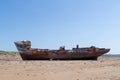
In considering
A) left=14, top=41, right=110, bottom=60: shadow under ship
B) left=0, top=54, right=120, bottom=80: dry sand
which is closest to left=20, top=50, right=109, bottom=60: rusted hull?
left=14, top=41, right=110, bottom=60: shadow under ship

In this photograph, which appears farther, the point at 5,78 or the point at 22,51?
the point at 22,51

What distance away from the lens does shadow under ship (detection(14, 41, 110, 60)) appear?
52.1 m

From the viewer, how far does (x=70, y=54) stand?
52.5 metres

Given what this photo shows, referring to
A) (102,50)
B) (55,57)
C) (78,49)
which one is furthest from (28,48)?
(102,50)

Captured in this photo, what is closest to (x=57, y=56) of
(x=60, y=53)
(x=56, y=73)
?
(x=60, y=53)

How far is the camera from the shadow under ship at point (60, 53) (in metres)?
52.1

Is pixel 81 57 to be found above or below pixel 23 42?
below

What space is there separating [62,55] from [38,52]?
15.1 feet

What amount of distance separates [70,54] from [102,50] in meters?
6.70

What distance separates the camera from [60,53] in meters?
52.5

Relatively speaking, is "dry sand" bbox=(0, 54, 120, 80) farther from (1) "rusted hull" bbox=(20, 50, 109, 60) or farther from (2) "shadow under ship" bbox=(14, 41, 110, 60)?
(2) "shadow under ship" bbox=(14, 41, 110, 60)

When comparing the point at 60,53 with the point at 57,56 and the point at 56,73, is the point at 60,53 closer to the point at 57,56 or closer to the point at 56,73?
the point at 57,56

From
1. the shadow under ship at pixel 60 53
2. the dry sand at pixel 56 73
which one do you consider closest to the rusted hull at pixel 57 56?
the shadow under ship at pixel 60 53

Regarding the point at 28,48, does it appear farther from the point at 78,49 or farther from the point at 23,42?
the point at 78,49
